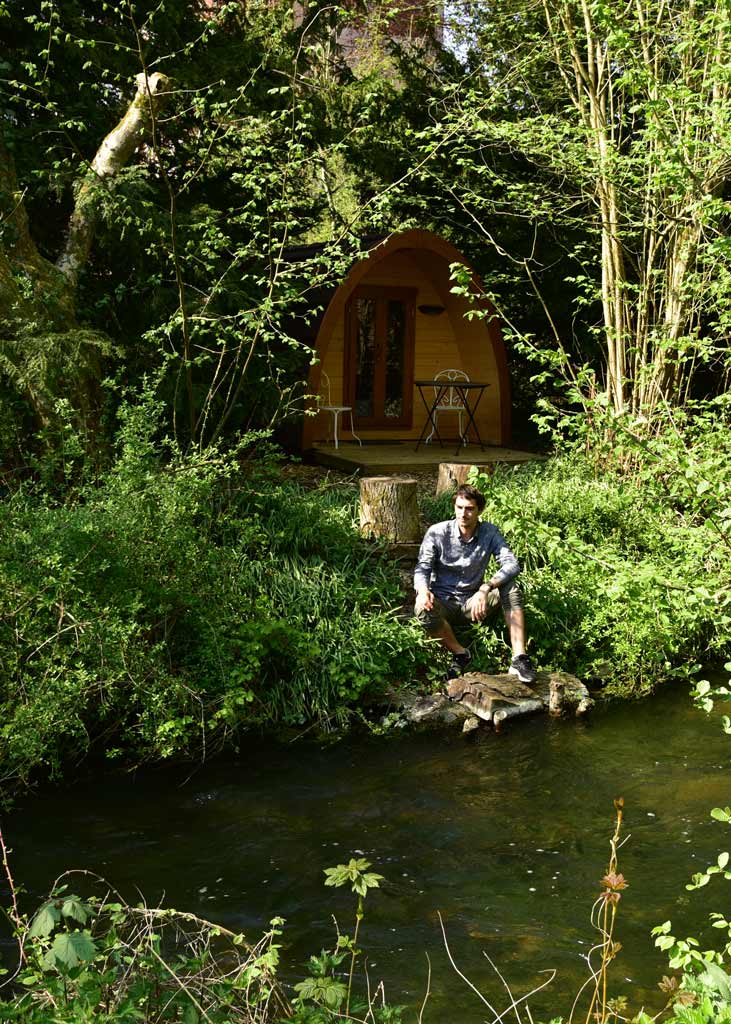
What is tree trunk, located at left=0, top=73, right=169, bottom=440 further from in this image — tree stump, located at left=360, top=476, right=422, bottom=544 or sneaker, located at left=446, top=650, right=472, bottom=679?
sneaker, located at left=446, top=650, right=472, bottom=679

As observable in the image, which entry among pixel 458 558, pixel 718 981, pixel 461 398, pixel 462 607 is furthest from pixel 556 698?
pixel 461 398

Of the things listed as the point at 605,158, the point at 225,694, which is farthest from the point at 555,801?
the point at 605,158

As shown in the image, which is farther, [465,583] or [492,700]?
[465,583]

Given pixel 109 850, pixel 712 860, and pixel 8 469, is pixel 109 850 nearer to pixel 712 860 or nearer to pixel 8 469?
pixel 712 860

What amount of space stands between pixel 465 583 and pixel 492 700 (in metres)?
1.05

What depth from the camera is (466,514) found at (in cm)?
778

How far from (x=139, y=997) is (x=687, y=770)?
485 centimetres

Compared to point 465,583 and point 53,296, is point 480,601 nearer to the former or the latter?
point 465,583

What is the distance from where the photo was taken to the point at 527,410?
18281mm

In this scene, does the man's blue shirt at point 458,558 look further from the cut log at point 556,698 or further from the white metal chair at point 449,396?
the white metal chair at point 449,396

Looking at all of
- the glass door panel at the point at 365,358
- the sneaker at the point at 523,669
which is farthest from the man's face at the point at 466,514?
the glass door panel at the point at 365,358

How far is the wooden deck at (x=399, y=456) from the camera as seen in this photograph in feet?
43.7

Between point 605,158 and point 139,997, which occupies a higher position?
point 605,158

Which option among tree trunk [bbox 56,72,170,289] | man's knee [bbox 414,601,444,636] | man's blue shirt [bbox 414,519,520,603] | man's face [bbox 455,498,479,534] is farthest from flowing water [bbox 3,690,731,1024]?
tree trunk [bbox 56,72,170,289]
